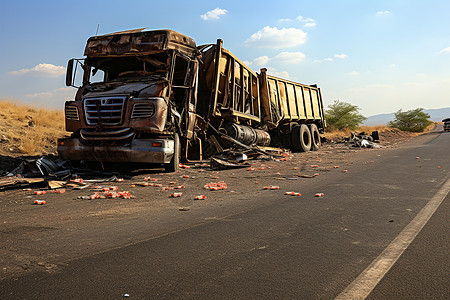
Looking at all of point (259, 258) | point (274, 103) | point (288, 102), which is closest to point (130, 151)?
point (259, 258)

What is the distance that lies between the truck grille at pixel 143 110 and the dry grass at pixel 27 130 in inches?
242

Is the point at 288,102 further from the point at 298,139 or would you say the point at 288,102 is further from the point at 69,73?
the point at 69,73

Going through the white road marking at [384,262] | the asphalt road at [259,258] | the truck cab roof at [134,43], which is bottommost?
the white road marking at [384,262]

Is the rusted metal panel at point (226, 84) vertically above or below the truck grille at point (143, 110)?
above

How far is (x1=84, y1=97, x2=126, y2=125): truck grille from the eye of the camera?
7.12 meters

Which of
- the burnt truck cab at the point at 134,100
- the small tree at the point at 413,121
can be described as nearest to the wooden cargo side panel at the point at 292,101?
the burnt truck cab at the point at 134,100

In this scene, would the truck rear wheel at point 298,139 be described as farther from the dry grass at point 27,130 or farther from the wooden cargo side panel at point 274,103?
the dry grass at point 27,130

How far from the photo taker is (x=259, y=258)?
8.82ft

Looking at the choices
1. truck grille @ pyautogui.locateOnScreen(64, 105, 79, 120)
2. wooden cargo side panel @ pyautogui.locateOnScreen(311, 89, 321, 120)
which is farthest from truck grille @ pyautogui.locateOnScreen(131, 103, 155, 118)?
wooden cargo side panel @ pyautogui.locateOnScreen(311, 89, 321, 120)

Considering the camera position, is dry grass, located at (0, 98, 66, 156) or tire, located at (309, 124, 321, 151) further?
tire, located at (309, 124, 321, 151)

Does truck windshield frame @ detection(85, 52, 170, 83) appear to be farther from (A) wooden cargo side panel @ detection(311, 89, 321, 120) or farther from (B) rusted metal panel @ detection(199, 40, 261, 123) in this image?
(A) wooden cargo side panel @ detection(311, 89, 321, 120)

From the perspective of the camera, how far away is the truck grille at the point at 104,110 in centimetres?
712

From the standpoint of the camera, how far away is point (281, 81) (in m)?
15.1

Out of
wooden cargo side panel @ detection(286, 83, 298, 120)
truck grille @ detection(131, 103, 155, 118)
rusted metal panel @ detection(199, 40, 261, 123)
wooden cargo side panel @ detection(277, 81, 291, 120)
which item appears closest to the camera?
truck grille @ detection(131, 103, 155, 118)
